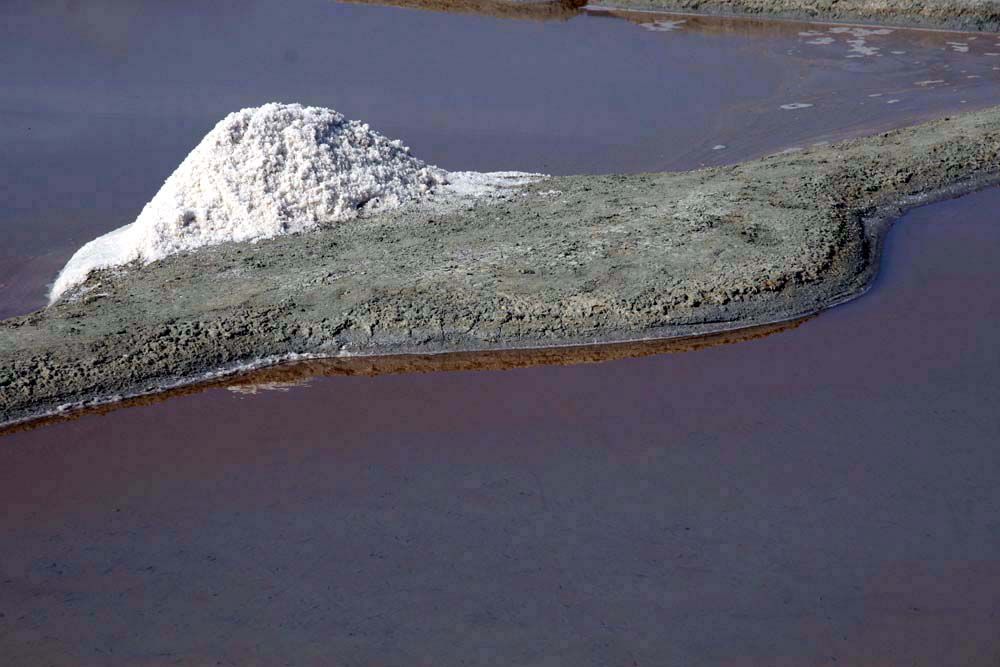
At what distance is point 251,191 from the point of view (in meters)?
7.38

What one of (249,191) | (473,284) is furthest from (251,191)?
(473,284)

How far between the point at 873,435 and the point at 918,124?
17.6 feet

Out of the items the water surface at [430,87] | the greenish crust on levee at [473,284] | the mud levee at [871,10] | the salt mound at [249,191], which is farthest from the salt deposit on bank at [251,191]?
the mud levee at [871,10]

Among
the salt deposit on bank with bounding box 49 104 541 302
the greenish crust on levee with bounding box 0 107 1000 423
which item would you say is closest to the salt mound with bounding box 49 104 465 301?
the salt deposit on bank with bounding box 49 104 541 302

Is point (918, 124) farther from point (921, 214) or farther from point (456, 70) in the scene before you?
point (456, 70)

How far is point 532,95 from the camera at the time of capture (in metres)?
11.0

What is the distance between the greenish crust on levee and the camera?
598 cm

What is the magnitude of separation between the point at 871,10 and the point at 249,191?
9579 millimetres

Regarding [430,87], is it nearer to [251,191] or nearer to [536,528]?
[251,191]

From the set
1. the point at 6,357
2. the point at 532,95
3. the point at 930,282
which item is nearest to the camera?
the point at 6,357

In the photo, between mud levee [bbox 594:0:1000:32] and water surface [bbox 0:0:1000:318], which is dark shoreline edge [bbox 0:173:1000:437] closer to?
water surface [bbox 0:0:1000:318]

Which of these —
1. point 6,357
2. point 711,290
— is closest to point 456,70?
point 711,290

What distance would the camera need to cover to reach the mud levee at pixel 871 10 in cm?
1329

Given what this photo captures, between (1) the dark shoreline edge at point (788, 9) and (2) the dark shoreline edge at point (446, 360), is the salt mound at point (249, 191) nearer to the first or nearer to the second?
(2) the dark shoreline edge at point (446, 360)
